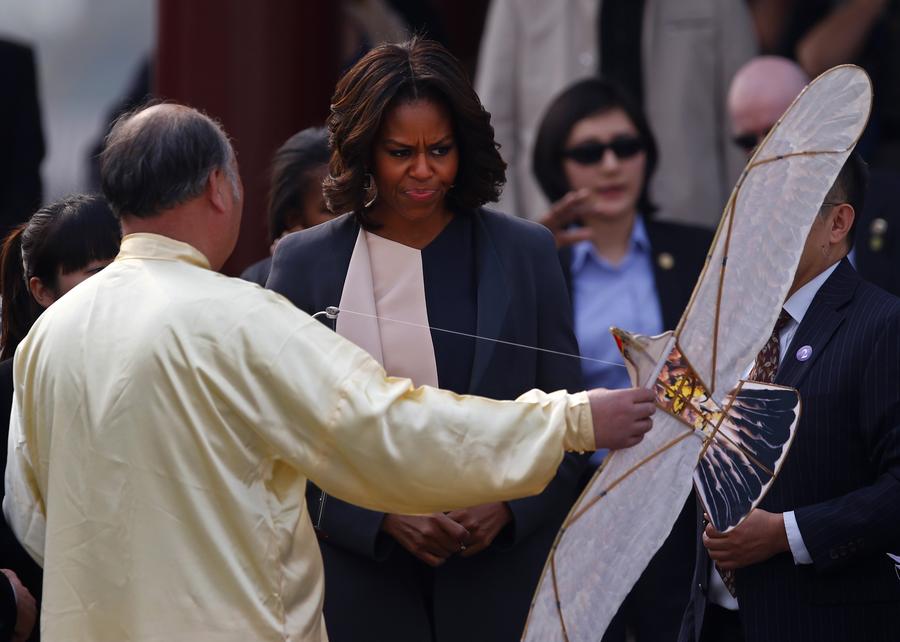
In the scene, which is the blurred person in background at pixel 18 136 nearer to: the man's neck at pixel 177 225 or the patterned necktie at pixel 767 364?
the man's neck at pixel 177 225

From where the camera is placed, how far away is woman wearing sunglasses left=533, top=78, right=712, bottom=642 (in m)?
4.55

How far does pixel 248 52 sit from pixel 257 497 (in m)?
4.03

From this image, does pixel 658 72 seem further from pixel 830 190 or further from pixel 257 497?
pixel 257 497

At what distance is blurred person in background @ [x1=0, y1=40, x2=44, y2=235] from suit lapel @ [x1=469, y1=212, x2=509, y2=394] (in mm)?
2353

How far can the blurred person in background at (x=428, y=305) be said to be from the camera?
10.6ft

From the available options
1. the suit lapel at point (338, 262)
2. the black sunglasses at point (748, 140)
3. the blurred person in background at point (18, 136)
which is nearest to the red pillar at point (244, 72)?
the blurred person in background at point (18, 136)

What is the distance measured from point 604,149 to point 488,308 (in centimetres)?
172

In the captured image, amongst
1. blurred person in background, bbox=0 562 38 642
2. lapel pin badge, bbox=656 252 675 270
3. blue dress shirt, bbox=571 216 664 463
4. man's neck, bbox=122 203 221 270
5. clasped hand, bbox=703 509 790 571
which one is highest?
man's neck, bbox=122 203 221 270

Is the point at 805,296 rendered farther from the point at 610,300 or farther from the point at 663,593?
the point at 610,300

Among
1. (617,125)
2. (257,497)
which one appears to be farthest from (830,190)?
(617,125)

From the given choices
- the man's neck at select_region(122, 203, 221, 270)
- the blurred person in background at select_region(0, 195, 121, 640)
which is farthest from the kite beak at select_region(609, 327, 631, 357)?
the blurred person in background at select_region(0, 195, 121, 640)

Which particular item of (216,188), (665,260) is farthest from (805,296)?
(665,260)

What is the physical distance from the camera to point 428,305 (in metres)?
3.30

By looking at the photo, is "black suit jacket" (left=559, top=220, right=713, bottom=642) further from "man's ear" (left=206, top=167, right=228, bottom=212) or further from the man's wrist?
"man's ear" (left=206, top=167, right=228, bottom=212)
